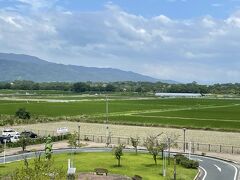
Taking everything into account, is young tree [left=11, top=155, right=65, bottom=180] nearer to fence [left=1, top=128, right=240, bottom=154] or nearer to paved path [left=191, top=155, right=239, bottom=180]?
paved path [left=191, top=155, right=239, bottom=180]

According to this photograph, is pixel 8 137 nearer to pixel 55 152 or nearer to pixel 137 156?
pixel 55 152

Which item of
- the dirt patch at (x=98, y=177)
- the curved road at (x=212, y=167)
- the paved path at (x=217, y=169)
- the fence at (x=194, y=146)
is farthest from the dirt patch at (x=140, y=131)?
the dirt patch at (x=98, y=177)

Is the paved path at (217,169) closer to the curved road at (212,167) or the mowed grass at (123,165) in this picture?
the curved road at (212,167)

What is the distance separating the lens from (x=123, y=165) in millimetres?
51125

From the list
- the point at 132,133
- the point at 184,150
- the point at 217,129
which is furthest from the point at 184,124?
the point at 184,150

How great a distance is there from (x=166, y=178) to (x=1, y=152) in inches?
1018

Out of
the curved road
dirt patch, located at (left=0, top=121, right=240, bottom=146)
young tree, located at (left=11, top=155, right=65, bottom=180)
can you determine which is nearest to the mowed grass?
the curved road

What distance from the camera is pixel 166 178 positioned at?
4403 cm

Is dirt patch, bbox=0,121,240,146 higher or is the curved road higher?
dirt patch, bbox=0,121,240,146

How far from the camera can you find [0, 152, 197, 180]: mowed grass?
46.1m

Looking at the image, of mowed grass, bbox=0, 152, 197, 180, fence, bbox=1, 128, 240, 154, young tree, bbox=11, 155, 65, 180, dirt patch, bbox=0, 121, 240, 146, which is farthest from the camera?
dirt patch, bbox=0, 121, 240, 146

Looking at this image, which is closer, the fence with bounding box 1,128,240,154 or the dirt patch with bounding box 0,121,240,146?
the fence with bounding box 1,128,240,154

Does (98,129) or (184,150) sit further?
(98,129)

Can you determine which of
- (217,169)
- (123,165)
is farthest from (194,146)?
(123,165)
